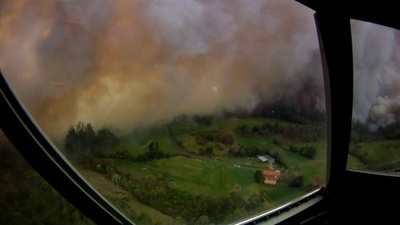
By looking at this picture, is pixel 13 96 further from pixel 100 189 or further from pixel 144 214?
pixel 144 214

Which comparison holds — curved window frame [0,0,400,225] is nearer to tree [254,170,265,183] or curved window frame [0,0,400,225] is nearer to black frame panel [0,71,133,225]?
black frame panel [0,71,133,225]

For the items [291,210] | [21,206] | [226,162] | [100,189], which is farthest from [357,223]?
[21,206]

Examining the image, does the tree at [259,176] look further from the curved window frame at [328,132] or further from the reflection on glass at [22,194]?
the reflection on glass at [22,194]

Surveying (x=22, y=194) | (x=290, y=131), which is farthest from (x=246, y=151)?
(x=22, y=194)

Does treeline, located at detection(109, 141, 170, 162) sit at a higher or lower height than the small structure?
higher

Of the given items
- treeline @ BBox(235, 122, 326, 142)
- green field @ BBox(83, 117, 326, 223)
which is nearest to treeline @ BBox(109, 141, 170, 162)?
green field @ BBox(83, 117, 326, 223)

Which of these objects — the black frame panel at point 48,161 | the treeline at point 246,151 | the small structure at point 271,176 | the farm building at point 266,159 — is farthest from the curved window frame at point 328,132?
the treeline at point 246,151
